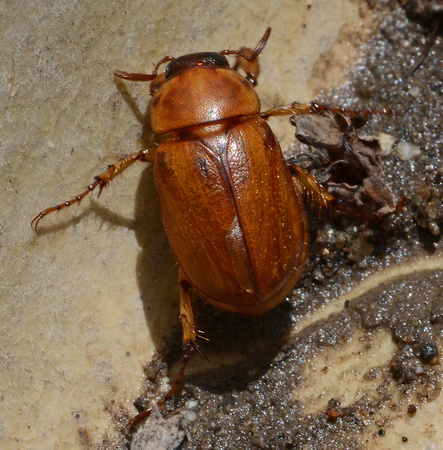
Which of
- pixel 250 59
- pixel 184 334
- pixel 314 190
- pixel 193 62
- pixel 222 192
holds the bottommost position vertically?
pixel 184 334

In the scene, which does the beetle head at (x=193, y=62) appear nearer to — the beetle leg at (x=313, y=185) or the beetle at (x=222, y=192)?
the beetle at (x=222, y=192)

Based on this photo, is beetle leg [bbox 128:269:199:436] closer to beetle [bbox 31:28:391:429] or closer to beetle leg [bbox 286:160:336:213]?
beetle [bbox 31:28:391:429]

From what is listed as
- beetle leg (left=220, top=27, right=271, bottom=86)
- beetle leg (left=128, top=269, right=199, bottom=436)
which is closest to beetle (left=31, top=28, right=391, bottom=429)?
beetle leg (left=128, top=269, right=199, bottom=436)

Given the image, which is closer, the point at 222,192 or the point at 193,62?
the point at 222,192

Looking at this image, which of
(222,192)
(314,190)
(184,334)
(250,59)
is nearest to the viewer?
(222,192)

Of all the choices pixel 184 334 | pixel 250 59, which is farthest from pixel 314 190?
pixel 184 334

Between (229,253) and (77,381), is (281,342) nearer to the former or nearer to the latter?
(229,253)

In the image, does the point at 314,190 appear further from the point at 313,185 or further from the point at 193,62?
the point at 193,62

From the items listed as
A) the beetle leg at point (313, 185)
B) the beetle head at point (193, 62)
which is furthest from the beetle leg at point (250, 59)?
the beetle leg at point (313, 185)
